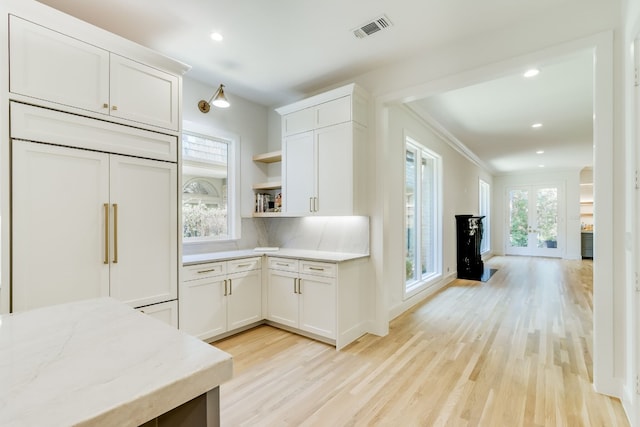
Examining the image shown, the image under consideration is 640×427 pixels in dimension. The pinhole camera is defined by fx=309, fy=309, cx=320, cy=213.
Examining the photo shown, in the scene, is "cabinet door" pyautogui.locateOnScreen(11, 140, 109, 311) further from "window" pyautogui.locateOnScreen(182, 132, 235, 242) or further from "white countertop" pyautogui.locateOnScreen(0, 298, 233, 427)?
"window" pyautogui.locateOnScreen(182, 132, 235, 242)

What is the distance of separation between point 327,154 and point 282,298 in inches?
66.3

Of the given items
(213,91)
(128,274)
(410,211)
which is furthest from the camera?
(410,211)

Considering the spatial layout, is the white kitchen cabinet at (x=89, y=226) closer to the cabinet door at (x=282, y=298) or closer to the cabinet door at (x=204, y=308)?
the cabinet door at (x=204, y=308)

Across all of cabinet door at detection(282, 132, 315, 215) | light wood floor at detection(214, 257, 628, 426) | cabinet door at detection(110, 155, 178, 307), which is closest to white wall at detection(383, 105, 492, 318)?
light wood floor at detection(214, 257, 628, 426)

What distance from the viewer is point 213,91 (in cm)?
371

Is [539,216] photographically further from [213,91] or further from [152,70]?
[152,70]

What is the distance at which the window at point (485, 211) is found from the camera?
29.6 ft

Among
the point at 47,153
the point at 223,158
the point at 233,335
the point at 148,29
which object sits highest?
the point at 148,29

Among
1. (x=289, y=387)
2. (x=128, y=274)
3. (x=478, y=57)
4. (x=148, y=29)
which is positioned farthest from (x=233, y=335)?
(x=478, y=57)

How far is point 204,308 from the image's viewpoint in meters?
3.05

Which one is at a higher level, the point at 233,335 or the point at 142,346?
the point at 142,346

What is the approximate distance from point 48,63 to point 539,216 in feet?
38.7

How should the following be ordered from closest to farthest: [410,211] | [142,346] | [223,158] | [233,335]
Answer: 1. [142,346]
2. [233,335]
3. [223,158]
4. [410,211]

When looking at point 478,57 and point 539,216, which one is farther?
point 539,216
